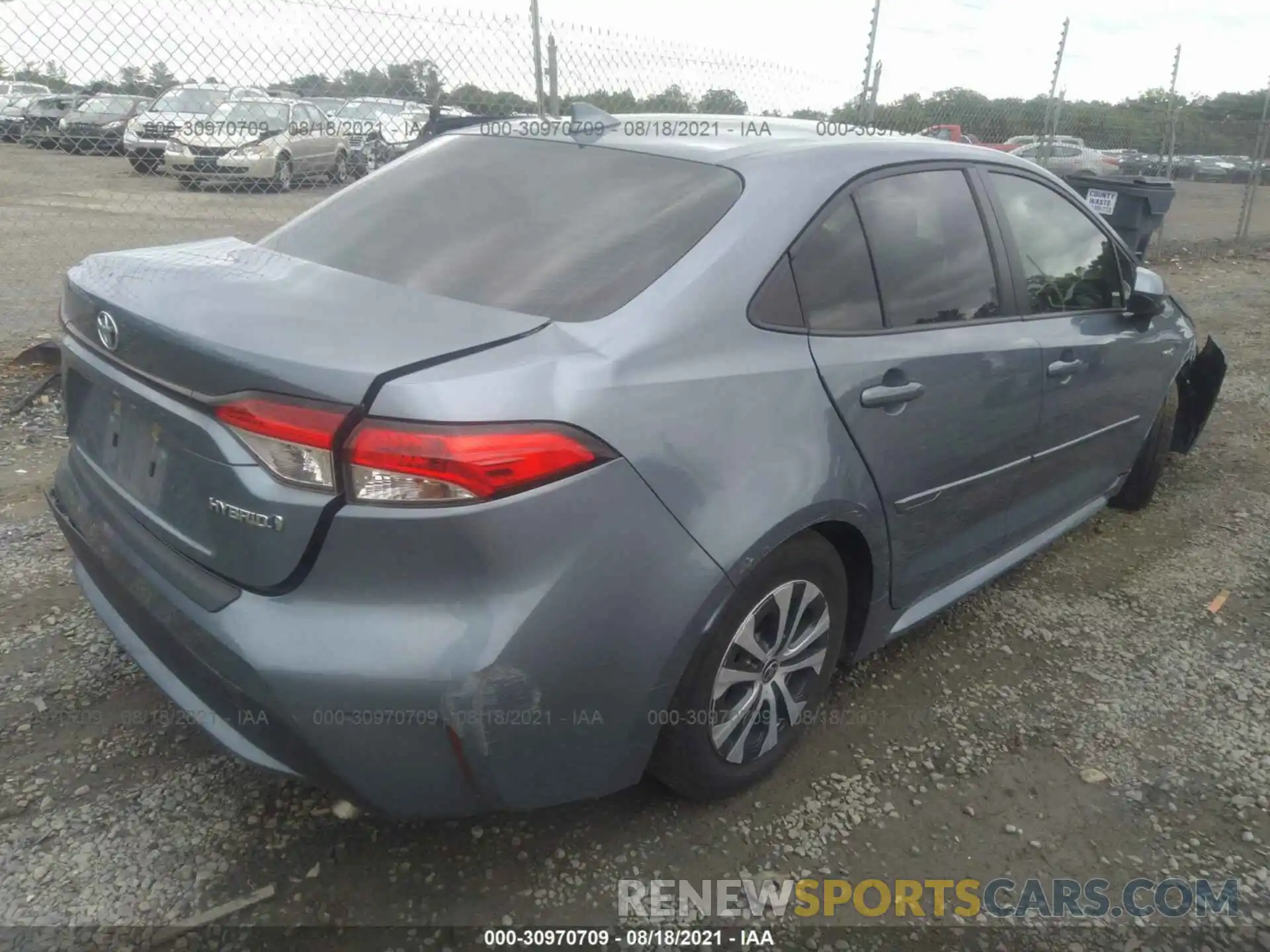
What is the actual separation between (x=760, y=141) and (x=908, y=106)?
8033 millimetres

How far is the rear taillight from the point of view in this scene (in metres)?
1.62

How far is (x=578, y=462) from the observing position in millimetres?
1710

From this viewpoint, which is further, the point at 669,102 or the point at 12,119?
the point at 669,102

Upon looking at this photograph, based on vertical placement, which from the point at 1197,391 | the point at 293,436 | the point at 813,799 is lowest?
the point at 813,799

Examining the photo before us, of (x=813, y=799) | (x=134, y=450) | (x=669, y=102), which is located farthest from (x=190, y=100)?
(x=813, y=799)

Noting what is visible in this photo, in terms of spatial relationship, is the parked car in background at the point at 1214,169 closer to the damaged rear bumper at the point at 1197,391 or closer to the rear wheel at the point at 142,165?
the damaged rear bumper at the point at 1197,391

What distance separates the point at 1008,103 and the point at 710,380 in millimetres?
10799

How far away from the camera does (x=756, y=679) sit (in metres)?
2.25

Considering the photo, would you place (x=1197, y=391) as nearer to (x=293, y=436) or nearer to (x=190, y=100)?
(x=293, y=436)

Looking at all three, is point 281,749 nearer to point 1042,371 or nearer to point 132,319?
point 132,319

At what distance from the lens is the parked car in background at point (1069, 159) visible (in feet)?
36.7

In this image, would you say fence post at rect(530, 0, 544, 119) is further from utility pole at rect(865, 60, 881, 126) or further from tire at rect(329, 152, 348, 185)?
utility pole at rect(865, 60, 881, 126)

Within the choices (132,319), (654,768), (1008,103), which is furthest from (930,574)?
(1008,103)

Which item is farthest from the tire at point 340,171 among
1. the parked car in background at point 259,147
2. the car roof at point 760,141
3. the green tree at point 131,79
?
the car roof at point 760,141
